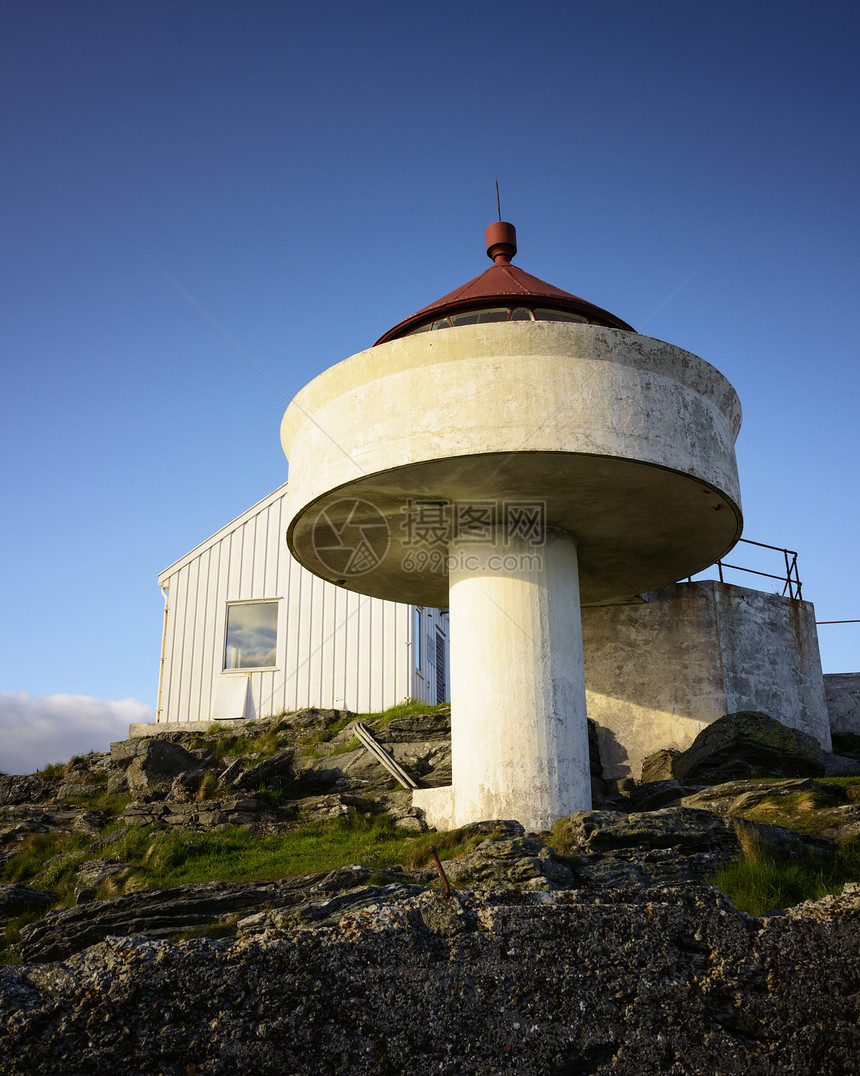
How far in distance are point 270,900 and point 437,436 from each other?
19.3 ft

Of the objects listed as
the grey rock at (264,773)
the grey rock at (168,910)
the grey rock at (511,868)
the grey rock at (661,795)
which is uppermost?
the grey rock at (264,773)

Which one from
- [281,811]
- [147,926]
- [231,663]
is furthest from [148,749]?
[147,926]

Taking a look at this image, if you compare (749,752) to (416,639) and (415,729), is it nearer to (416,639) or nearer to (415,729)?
(415,729)

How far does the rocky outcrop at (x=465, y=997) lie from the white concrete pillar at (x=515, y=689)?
23.9 feet

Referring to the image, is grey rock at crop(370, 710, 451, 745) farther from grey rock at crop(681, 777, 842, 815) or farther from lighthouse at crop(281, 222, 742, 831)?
grey rock at crop(681, 777, 842, 815)

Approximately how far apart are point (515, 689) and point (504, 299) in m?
5.72

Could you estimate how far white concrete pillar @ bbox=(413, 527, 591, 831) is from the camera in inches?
461

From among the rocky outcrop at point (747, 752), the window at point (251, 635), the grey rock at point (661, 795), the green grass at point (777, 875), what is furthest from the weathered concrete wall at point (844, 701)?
the window at point (251, 635)

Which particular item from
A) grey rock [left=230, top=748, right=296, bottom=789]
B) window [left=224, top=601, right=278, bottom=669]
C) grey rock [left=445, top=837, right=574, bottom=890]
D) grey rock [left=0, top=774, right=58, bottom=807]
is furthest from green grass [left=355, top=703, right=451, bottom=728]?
grey rock [left=445, top=837, right=574, bottom=890]

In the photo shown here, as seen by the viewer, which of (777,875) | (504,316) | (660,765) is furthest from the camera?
(660,765)

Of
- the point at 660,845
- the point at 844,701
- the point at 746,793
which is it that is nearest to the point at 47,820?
the point at 660,845

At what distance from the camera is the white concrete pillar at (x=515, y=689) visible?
11.7 m

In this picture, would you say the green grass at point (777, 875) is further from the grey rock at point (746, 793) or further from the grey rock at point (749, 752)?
the grey rock at point (749, 752)

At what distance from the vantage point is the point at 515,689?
12.0 metres
